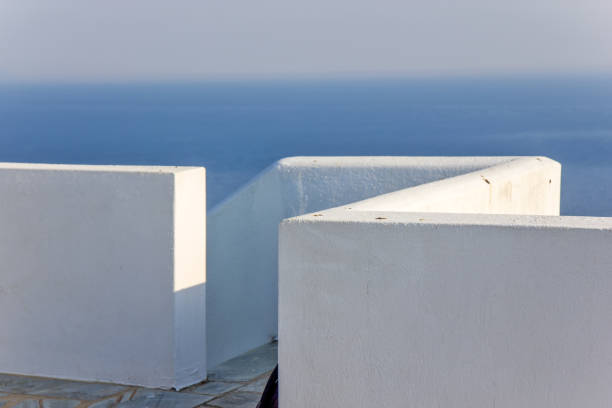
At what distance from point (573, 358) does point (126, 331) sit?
8.11 feet

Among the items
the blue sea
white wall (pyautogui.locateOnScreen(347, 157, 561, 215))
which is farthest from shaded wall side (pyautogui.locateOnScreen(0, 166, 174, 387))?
the blue sea

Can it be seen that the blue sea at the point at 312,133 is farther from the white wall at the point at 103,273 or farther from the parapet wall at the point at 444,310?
the parapet wall at the point at 444,310

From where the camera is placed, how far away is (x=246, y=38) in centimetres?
6731

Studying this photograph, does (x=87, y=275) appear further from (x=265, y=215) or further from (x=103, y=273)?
(x=265, y=215)

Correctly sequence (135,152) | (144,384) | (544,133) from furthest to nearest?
(544,133) → (135,152) → (144,384)

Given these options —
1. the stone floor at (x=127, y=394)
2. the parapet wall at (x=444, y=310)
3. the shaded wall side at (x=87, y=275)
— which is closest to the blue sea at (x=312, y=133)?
the shaded wall side at (x=87, y=275)

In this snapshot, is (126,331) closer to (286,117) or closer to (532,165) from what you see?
(532,165)

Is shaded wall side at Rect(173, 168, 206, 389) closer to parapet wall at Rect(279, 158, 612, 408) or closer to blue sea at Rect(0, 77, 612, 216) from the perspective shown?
parapet wall at Rect(279, 158, 612, 408)

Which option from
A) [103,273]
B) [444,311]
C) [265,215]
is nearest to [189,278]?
[103,273]

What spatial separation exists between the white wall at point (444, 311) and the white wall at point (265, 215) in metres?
2.23

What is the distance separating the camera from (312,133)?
56.8 metres

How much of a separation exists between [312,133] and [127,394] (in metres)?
52.7

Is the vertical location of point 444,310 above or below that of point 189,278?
above

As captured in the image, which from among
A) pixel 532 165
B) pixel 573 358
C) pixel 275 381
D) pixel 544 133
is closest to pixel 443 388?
pixel 573 358
